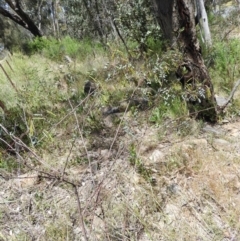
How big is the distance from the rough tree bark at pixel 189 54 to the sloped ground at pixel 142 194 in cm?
29

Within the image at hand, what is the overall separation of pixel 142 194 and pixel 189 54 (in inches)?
55.8

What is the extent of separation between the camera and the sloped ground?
5.54ft

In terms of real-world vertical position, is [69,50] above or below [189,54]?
above

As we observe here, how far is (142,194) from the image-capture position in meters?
1.90

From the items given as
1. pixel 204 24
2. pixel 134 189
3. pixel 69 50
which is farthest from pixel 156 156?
pixel 69 50

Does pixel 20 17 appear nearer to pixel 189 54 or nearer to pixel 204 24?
pixel 204 24

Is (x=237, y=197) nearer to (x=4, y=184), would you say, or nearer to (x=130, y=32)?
(x=4, y=184)

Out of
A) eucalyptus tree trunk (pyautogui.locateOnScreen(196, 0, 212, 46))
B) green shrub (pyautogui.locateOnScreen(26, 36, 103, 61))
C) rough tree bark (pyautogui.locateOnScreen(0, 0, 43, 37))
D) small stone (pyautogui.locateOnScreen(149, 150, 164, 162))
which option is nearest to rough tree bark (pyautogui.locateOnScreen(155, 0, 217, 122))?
small stone (pyautogui.locateOnScreen(149, 150, 164, 162))

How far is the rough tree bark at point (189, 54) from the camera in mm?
2430

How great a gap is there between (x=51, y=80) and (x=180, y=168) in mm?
2559

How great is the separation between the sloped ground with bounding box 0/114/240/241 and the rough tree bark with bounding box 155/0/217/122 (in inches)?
11.5

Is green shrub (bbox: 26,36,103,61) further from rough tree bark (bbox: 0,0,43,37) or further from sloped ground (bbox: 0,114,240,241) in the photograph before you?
sloped ground (bbox: 0,114,240,241)

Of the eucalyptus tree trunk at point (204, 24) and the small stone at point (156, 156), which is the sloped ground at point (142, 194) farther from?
the eucalyptus tree trunk at point (204, 24)

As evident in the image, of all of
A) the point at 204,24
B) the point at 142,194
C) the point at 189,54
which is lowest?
the point at 142,194
